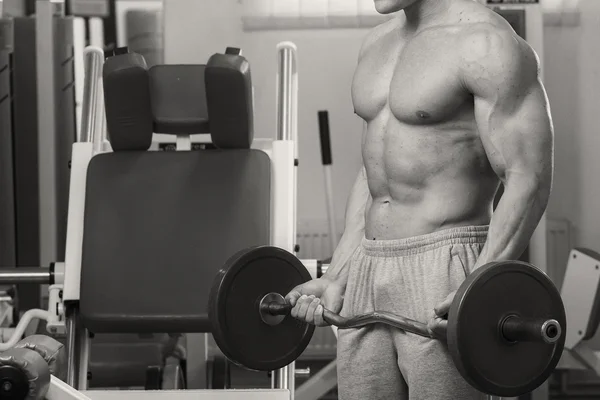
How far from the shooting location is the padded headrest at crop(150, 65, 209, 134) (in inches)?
109

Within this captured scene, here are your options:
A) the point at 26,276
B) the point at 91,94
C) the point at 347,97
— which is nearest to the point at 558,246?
the point at 347,97

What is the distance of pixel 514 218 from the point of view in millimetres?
1606

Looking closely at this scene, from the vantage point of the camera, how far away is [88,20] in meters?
4.61

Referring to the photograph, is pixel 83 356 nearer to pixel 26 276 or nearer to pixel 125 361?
pixel 26 276

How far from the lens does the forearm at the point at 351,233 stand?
1.92 metres

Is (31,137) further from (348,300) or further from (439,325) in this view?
(439,325)

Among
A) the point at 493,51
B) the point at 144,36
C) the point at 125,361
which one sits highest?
the point at 144,36

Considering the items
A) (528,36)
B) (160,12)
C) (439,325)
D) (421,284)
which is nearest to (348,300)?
(421,284)

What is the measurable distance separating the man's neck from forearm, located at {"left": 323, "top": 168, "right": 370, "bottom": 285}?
1.15ft

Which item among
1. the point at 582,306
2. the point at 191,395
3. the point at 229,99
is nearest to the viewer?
the point at 191,395

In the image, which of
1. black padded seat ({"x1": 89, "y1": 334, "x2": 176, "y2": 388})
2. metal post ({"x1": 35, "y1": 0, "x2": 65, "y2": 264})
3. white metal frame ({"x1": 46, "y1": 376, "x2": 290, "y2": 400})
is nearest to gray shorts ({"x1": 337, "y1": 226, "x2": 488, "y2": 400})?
white metal frame ({"x1": 46, "y1": 376, "x2": 290, "y2": 400})

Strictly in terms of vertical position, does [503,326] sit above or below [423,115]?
below

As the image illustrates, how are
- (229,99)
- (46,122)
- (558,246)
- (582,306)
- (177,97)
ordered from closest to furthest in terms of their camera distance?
(229,99), (177,97), (582,306), (46,122), (558,246)

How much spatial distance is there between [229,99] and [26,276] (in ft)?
3.28
